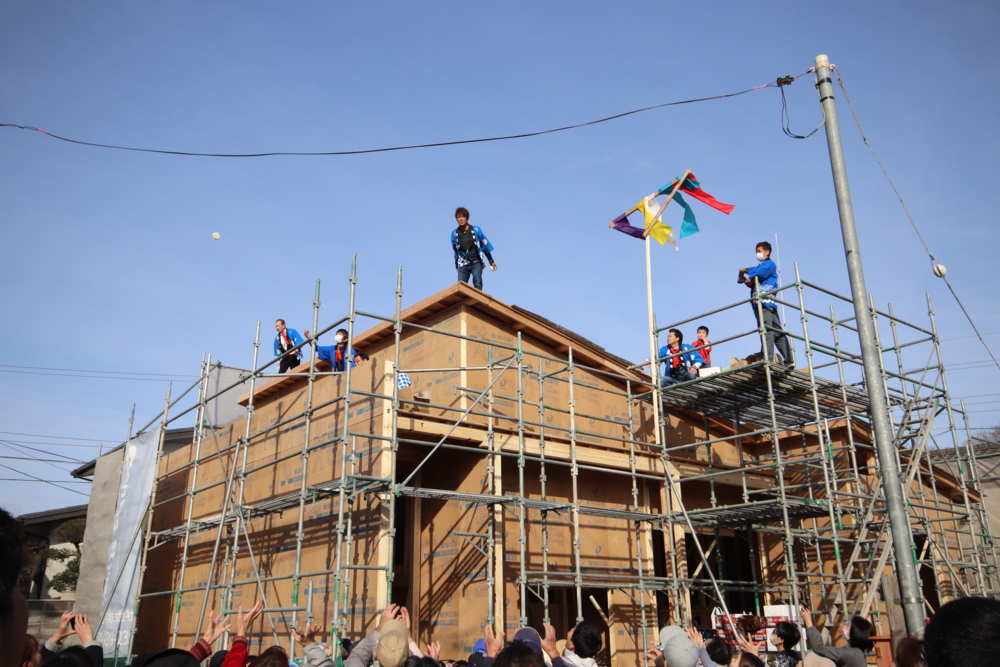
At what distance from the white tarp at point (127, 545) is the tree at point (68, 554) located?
1103 centimetres

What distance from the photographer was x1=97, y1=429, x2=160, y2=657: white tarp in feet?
45.1

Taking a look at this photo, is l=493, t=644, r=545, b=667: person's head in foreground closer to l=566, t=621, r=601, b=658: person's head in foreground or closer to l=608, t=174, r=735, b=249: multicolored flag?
l=566, t=621, r=601, b=658: person's head in foreground

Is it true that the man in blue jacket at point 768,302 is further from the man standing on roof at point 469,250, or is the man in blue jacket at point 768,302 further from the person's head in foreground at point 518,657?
the person's head in foreground at point 518,657

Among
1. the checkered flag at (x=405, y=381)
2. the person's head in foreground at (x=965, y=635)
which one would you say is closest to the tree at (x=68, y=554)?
the checkered flag at (x=405, y=381)

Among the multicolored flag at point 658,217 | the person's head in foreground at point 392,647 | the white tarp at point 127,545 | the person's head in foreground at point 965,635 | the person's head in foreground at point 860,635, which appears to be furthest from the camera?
the multicolored flag at point 658,217

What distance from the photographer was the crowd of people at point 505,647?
187 cm

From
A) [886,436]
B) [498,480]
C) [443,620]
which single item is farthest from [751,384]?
[443,620]

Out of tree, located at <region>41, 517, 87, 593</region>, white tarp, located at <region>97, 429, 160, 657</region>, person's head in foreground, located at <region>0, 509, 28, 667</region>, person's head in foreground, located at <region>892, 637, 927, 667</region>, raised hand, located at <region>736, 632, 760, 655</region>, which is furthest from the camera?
tree, located at <region>41, 517, 87, 593</region>

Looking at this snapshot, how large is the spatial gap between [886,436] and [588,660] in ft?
13.4

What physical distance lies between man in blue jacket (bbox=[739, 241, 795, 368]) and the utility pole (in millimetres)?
3867

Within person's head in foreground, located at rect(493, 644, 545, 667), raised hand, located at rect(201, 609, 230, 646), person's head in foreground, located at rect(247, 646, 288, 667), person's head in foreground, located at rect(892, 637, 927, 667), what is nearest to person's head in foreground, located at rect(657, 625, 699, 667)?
person's head in foreground, located at rect(892, 637, 927, 667)

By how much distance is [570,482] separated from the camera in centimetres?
1366

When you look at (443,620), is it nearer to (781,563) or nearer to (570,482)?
(570,482)

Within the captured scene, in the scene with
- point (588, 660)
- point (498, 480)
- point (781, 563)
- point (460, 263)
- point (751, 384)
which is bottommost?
point (588, 660)
